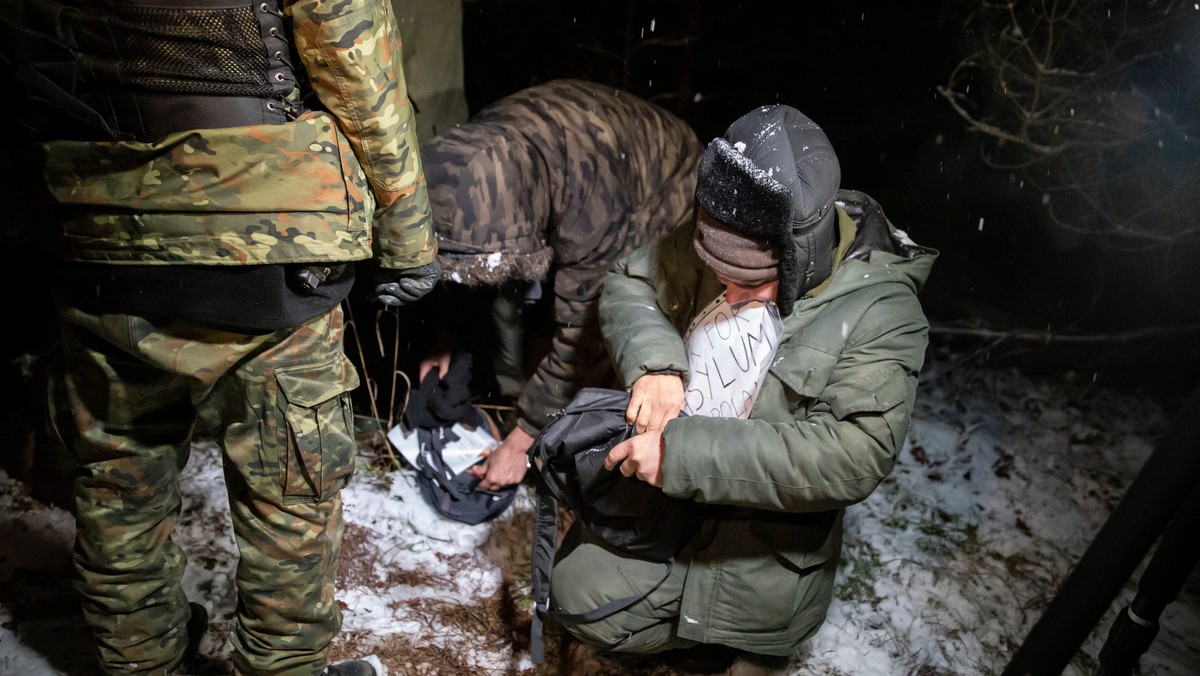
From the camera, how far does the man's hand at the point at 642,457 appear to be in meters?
1.78

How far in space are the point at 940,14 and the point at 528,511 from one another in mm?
2953

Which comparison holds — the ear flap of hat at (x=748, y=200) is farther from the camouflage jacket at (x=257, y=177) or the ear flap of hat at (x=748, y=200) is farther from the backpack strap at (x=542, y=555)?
the backpack strap at (x=542, y=555)

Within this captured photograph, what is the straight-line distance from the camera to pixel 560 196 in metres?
2.61

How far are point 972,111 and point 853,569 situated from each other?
7.66 ft

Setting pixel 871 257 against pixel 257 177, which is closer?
pixel 257 177

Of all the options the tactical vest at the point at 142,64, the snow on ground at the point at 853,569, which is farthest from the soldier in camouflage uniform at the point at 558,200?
the tactical vest at the point at 142,64

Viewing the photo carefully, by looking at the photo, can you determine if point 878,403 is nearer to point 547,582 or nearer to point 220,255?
point 547,582

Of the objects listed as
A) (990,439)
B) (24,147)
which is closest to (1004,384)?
(990,439)

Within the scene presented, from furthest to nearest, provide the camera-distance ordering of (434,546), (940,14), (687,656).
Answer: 1. (940,14)
2. (434,546)
3. (687,656)

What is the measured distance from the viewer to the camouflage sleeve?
4.57 feet

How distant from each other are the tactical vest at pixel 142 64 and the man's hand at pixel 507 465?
183cm

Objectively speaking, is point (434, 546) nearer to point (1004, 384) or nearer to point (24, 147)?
point (24, 147)

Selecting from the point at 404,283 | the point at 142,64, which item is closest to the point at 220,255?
the point at 142,64

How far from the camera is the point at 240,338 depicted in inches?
60.9
